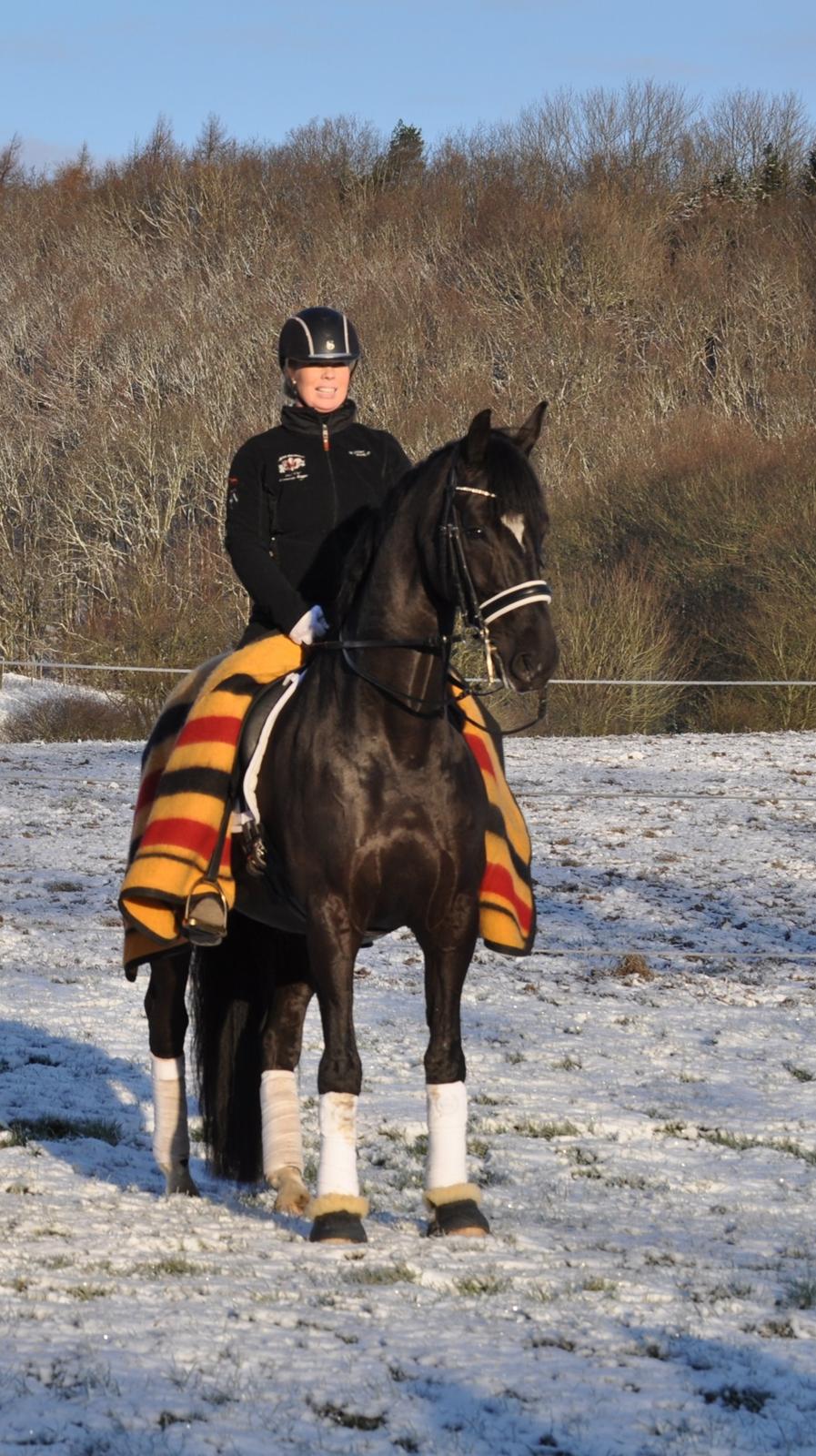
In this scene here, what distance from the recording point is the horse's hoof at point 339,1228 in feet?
16.2

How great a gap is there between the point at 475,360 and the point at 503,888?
43.9 m

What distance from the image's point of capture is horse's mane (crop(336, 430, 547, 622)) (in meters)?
4.64

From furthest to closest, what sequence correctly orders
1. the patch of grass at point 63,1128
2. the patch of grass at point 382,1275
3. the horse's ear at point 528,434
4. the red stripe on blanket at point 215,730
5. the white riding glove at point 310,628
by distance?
the patch of grass at point 63,1128 → the red stripe on blanket at point 215,730 → the white riding glove at point 310,628 → the horse's ear at point 528,434 → the patch of grass at point 382,1275

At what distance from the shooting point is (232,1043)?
5.89 metres

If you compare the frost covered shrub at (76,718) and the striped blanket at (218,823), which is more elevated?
the striped blanket at (218,823)

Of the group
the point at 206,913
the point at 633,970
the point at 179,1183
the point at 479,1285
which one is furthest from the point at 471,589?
the point at 633,970

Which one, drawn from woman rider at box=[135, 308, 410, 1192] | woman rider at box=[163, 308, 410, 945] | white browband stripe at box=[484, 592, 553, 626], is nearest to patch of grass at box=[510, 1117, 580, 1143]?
woman rider at box=[135, 308, 410, 1192]

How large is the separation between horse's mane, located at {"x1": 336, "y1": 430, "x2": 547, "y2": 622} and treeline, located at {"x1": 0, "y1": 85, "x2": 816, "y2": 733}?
1882 cm

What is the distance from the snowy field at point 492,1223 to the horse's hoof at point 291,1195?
0.29 ft

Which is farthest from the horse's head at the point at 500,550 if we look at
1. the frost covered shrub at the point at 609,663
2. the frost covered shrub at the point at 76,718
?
the frost covered shrub at the point at 609,663

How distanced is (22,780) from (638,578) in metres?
13.8

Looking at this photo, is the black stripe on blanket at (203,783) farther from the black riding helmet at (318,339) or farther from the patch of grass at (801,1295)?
the patch of grass at (801,1295)

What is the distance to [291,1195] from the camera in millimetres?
5500

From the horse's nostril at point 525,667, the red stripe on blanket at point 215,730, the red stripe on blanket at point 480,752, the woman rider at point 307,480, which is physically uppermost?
the woman rider at point 307,480
